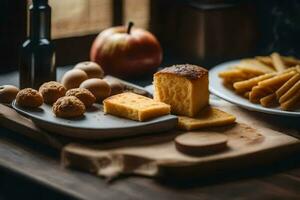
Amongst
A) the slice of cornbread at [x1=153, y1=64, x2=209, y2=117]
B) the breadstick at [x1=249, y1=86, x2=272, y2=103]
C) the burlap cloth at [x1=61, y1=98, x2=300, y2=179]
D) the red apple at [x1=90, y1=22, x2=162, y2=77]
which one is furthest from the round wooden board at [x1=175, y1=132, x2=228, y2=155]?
the red apple at [x1=90, y1=22, x2=162, y2=77]

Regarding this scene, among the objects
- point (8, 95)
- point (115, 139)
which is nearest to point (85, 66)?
point (8, 95)

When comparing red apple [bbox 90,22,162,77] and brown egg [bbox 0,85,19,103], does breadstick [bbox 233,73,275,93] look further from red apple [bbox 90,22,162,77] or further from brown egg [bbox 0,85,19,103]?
brown egg [bbox 0,85,19,103]

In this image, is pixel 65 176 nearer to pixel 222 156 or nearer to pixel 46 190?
pixel 46 190

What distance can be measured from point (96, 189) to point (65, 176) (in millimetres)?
72

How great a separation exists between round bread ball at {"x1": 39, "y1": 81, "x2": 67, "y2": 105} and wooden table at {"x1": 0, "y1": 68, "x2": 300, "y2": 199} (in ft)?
0.37

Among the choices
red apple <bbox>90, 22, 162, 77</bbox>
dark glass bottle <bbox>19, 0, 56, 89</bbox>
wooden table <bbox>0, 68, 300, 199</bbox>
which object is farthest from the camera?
red apple <bbox>90, 22, 162, 77</bbox>

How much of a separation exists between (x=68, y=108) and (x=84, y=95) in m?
0.07

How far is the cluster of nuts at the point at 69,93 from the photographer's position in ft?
4.69

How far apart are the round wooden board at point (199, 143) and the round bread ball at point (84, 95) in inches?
8.2

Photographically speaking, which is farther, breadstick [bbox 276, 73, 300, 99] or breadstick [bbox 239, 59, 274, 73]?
breadstick [bbox 239, 59, 274, 73]

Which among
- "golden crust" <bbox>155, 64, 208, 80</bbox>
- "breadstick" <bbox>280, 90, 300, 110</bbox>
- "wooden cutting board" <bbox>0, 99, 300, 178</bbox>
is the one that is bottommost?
"wooden cutting board" <bbox>0, 99, 300, 178</bbox>

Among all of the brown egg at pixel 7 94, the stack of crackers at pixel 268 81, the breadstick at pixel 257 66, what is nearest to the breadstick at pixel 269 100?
the stack of crackers at pixel 268 81

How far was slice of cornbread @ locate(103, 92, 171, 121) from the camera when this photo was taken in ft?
4.66

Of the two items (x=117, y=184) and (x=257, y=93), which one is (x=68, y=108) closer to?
(x=117, y=184)
